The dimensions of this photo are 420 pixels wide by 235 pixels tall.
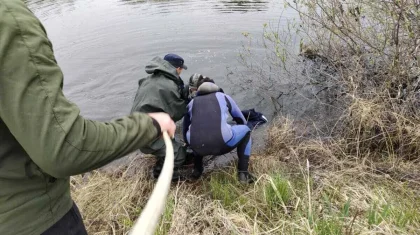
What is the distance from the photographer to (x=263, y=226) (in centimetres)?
316

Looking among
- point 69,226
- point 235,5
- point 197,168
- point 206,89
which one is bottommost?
point 197,168

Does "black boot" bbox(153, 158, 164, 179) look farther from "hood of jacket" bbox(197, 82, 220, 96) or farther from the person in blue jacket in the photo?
"hood of jacket" bbox(197, 82, 220, 96)

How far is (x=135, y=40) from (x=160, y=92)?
7369mm

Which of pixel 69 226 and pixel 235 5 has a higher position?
pixel 69 226

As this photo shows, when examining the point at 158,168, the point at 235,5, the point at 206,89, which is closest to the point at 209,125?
the point at 206,89

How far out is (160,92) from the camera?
4.46m

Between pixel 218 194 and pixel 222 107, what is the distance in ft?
3.89

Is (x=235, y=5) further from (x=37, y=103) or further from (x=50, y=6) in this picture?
(x=37, y=103)

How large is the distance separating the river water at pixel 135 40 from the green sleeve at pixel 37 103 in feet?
18.8

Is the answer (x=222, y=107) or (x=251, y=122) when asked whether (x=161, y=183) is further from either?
(x=251, y=122)

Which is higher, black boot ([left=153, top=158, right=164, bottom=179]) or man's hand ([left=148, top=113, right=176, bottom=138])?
man's hand ([left=148, top=113, right=176, bottom=138])

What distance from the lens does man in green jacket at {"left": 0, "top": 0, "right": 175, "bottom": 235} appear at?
1.16m

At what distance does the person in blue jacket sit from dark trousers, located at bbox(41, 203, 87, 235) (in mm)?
2594

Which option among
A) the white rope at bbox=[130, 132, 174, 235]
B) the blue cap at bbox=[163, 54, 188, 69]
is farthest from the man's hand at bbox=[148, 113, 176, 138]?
the blue cap at bbox=[163, 54, 188, 69]
